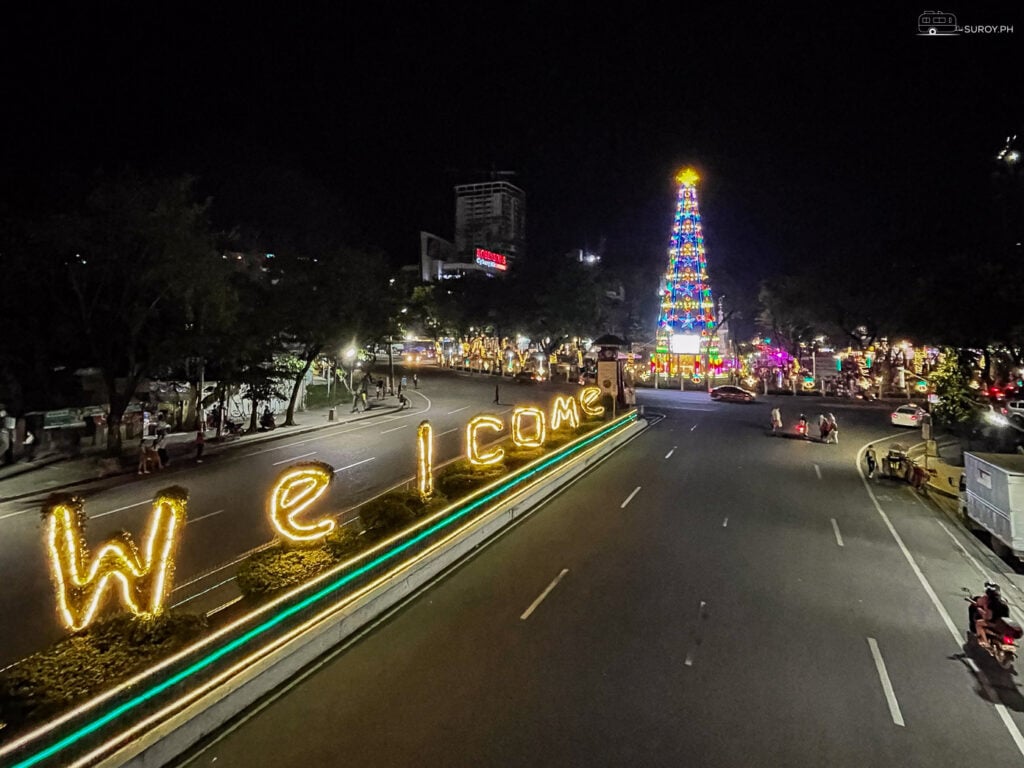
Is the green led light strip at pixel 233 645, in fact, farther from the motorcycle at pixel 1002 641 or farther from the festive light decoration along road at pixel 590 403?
the festive light decoration along road at pixel 590 403

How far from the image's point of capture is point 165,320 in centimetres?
2633

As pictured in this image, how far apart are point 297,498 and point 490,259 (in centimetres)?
11767

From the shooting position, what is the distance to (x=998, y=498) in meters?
14.4

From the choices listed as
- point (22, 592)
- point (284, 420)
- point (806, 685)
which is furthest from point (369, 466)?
point (806, 685)

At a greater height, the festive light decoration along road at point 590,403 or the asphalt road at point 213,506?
the festive light decoration along road at point 590,403

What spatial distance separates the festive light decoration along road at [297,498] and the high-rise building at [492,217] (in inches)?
5354

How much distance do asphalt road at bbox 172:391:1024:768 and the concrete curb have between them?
0.22 meters

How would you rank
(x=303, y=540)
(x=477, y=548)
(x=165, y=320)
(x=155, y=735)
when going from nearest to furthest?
1. (x=155, y=735)
2. (x=303, y=540)
3. (x=477, y=548)
4. (x=165, y=320)

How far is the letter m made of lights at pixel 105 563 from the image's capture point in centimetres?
755

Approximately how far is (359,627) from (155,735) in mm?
3747

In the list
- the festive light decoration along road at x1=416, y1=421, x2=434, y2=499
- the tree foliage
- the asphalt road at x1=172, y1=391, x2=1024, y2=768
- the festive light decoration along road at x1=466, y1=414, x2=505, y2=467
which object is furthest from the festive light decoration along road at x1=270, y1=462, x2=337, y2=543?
the tree foliage

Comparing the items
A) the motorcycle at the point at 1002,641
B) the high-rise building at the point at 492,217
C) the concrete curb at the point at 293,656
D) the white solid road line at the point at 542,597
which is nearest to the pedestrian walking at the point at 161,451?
the concrete curb at the point at 293,656

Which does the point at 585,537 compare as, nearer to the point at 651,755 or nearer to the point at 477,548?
the point at 477,548

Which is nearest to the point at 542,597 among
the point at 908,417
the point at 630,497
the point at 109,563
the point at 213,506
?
the point at 109,563
